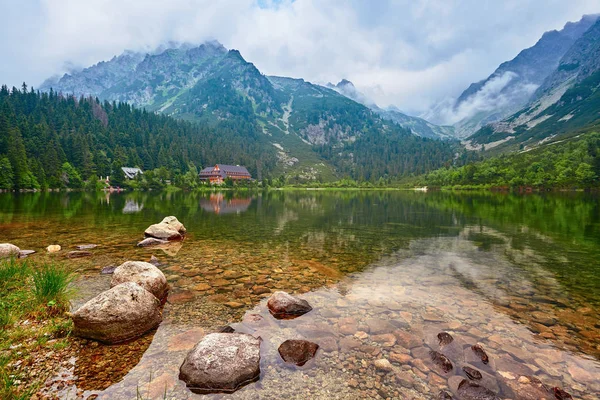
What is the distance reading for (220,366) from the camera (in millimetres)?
7078

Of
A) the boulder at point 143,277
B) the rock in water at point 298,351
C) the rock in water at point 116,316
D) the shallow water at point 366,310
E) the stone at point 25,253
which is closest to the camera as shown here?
the shallow water at point 366,310

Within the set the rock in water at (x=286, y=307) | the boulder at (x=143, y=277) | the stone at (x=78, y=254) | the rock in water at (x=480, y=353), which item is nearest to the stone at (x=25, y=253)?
the stone at (x=78, y=254)

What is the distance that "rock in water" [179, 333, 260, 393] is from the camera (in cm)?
682

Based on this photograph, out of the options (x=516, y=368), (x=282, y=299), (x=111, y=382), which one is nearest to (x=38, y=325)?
(x=111, y=382)

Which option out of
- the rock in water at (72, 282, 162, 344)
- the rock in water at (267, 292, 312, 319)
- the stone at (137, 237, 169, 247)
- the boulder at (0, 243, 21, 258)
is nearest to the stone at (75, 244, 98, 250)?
the stone at (137, 237, 169, 247)

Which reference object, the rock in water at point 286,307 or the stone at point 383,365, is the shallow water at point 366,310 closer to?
the stone at point 383,365

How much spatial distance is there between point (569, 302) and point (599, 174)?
16687 cm

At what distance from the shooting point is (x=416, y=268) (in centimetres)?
1759

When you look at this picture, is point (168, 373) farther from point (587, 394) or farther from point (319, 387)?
point (587, 394)

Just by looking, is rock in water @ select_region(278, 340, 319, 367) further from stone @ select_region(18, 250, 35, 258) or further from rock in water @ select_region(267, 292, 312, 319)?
stone @ select_region(18, 250, 35, 258)

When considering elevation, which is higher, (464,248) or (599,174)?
(599,174)

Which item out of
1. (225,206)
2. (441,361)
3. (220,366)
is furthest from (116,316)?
(225,206)

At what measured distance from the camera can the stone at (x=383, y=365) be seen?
7733mm

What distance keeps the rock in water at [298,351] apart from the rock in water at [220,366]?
3.01 feet
